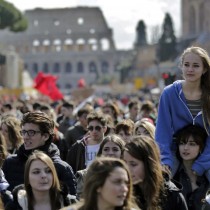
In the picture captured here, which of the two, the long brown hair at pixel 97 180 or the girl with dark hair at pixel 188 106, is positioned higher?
the girl with dark hair at pixel 188 106

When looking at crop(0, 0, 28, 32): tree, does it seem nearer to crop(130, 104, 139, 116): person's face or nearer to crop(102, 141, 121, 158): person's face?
crop(130, 104, 139, 116): person's face

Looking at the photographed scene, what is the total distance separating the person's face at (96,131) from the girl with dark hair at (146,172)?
2.72m

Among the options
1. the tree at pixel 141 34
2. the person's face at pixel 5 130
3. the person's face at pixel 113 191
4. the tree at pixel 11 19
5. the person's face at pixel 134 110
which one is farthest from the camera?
the tree at pixel 141 34

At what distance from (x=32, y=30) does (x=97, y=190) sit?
125 metres

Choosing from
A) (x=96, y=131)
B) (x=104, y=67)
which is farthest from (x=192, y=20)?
(x=96, y=131)

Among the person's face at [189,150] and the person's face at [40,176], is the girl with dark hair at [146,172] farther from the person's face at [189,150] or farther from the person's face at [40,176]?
the person's face at [189,150]

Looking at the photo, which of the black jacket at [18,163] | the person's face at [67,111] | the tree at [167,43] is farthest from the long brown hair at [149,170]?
the tree at [167,43]

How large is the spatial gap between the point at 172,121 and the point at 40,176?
1200mm

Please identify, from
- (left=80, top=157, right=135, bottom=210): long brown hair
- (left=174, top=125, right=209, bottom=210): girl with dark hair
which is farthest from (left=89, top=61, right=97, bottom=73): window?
(left=80, top=157, right=135, bottom=210): long brown hair

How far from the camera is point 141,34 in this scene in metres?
109

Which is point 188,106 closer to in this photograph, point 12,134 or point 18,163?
point 18,163

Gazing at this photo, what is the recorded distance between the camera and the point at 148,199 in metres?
5.77

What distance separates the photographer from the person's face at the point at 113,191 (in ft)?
16.1

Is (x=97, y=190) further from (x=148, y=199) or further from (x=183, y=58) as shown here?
(x=183, y=58)
